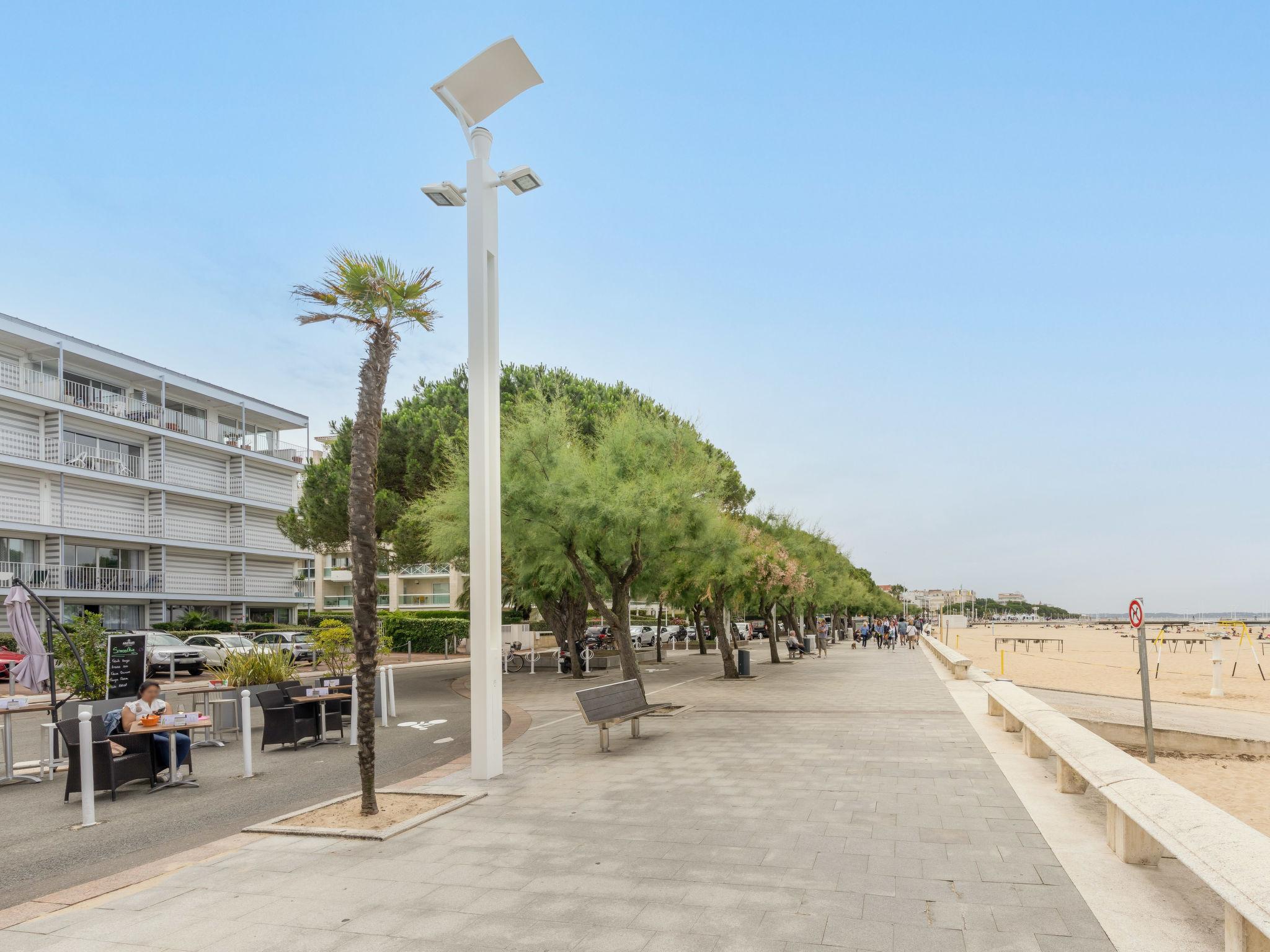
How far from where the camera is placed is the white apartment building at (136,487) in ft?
108

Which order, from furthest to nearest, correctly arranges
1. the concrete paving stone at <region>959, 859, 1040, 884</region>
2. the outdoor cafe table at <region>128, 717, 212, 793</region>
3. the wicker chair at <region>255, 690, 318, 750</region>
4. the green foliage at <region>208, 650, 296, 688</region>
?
1. the green foliage at <region>208, 650, 296, 688</region>
2. the wicker chair at <region>255, 690, 318, 750</region>
3. the outdoor cafe table at <region>128, 717, 212, 793</region>
4. the concrete paving stone at <region>959, 859, 1040, 884</region>

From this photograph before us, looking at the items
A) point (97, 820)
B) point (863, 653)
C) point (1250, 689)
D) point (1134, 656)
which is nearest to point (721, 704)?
point (97, 820)

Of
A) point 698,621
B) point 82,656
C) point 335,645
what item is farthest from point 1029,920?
point 698,621

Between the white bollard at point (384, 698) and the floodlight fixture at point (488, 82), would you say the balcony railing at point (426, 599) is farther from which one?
the floodlight fixture at point (488, 82)

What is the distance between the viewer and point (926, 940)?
455 centimetres

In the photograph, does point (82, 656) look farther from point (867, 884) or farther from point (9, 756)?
point (867, 884)

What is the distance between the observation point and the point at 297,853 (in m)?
6.55

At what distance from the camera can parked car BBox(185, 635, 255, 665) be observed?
2914 centimetres

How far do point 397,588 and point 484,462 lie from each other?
66554 mm

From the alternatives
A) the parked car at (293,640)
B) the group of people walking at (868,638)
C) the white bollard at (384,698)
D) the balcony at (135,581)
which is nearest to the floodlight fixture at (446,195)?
the white bollard at (384,698)

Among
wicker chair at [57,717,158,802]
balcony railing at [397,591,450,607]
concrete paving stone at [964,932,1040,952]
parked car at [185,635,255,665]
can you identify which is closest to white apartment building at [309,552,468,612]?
balcony railing at [397,591,450,607]

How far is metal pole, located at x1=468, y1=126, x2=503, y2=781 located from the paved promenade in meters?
0.77

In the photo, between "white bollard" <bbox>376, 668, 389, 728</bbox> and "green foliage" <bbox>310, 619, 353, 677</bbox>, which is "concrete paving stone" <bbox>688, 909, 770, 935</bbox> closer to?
"white bollard" <bbox>376, 668, 389, 728</bbox>

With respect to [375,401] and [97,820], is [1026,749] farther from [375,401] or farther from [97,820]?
[97,820]
